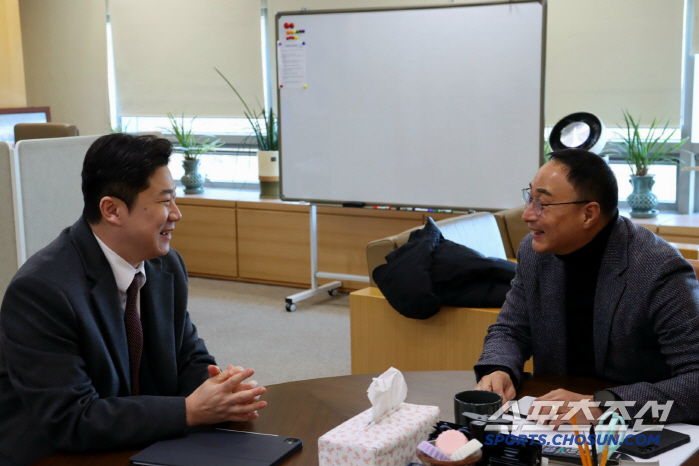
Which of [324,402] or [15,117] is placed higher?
[15,117]

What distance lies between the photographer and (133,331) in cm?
162

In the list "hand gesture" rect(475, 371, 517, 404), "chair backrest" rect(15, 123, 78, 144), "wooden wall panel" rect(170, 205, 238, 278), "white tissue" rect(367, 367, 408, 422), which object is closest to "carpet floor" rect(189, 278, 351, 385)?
"wooden wall panel" rect(170, 205, 238, 278)

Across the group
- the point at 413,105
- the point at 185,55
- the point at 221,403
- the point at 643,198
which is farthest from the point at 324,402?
the point at 185,55

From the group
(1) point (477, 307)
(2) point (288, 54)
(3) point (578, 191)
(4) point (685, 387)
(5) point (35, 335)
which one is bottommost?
(1) point (477, 307)

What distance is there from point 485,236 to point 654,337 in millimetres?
2110

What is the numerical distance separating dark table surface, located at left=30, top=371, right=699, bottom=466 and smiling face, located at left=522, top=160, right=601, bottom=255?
331 mm

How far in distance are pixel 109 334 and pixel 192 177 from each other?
15.6ft

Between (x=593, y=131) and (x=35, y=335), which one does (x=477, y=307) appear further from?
(x=35, y=335)

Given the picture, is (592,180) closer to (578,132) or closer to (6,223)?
(578,132)

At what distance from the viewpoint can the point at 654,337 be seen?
1694 millimetres

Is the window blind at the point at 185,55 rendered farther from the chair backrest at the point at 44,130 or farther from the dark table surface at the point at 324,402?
the dark table surface at the point at 324,402

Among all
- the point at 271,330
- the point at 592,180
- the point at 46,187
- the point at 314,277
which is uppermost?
the point at 592,180

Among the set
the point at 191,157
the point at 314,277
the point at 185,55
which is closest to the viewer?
the point at 314,277

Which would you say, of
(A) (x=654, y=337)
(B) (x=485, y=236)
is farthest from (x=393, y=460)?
(B) (x=485, y=236)
